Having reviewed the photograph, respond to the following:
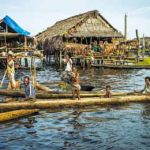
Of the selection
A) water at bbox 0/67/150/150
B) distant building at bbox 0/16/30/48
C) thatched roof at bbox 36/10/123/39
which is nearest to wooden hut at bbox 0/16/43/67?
distant building at bbox 0/16/30/48

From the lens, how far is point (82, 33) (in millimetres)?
28781

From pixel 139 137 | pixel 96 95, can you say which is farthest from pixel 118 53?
pixel 139 137

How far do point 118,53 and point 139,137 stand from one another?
22199 millimetres

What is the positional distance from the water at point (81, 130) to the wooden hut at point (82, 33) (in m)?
19.4

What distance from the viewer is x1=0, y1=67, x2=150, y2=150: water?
5.55m

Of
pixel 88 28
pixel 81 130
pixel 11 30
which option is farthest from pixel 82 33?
pixel 81 130

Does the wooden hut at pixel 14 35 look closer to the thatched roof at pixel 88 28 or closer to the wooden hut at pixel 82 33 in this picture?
the wooden hut at pixel 82 33

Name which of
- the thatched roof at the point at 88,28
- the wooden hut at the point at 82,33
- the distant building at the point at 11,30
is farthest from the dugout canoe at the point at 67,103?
the thatched roof at the point at 88,28

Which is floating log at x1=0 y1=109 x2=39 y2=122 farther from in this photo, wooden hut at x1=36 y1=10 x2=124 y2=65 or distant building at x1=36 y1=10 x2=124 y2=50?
distant building at x1=36 y1=10 x2=124 y2=50

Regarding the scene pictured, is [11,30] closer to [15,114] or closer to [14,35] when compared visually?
[14,35]

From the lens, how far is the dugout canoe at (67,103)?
7941 millimetres

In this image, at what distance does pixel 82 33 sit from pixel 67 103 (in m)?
21.2

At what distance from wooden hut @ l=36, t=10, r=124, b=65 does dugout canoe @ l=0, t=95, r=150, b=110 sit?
718 inches

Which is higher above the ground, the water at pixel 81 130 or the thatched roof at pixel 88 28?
the thatched roof at pixel 88 28
